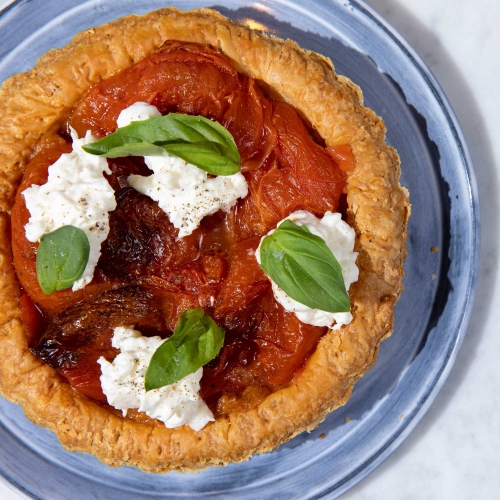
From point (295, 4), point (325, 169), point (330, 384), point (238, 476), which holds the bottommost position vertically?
point (238, 476)

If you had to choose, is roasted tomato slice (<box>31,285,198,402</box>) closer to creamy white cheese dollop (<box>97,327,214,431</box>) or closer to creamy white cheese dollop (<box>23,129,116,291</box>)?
creamy white cheese dollop (<box>97,327,214,431</box>)

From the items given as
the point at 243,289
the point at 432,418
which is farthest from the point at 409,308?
the point at 243,289

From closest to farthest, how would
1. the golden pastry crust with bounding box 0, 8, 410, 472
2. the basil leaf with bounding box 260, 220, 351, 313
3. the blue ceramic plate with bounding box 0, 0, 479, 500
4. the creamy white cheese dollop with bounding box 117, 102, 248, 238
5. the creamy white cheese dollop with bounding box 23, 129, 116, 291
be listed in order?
the basil leaf with bounding box 260, 220, 351, 313
the creamy white cheese dollop with bounding box 23, 129, 116, 291
the creamy white cheese dollop with bounding box 117, 102, 248, 238
the golden pastry crust with bounding box 0, 8, 410, 472
the blue ceramic plate with bounding box 0, 0, 479, 500

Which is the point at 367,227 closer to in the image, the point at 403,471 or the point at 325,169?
the point at 325,169

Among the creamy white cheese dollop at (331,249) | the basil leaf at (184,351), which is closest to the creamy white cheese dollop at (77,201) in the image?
the basil leaf at (184,351)

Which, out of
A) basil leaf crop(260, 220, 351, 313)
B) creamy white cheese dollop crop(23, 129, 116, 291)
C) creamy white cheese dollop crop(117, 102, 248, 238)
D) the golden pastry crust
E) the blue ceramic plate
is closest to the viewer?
basil leaf crop(260, 220, 351, 313)

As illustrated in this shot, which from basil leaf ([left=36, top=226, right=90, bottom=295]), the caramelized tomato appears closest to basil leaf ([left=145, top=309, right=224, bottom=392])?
the caramelized tomato

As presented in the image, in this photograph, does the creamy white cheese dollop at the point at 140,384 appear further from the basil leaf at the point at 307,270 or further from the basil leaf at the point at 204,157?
the basil leaf at the point at 204,157
